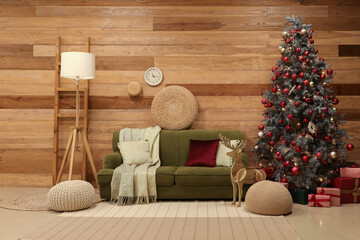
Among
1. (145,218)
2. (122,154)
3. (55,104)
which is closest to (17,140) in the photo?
(55,104)

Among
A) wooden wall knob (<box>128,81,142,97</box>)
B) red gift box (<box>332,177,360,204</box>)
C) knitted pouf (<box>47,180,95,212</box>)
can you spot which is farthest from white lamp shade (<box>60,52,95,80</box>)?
red gift box (<box>332,177,360,204</box>)

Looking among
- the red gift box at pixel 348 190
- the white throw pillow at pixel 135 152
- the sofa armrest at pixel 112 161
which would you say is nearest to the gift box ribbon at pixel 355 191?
the red gift box at pixel 348 190

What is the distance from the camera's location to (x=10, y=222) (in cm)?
364

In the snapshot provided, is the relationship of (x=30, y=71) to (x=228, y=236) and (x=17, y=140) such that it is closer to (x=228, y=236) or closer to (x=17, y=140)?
(x=17, y=140)

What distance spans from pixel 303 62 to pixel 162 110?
196 cm

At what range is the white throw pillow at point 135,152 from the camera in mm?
4879

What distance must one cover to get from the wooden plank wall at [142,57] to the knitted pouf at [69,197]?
4.95 feet

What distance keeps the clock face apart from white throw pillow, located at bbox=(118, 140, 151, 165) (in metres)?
0.95

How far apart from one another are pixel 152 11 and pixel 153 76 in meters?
0.96

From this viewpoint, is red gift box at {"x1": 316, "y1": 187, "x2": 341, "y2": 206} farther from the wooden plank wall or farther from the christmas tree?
the wooden plank wall

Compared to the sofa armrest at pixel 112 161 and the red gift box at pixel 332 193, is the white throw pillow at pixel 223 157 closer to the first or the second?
the red gift box at pixel 332 193

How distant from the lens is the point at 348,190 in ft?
14.9

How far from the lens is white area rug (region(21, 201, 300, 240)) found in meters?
3.17

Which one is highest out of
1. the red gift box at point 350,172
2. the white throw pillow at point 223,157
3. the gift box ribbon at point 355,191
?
the white throw pillow at point 223,157
